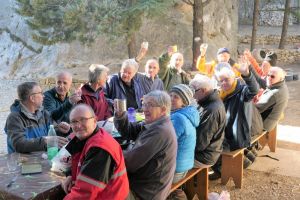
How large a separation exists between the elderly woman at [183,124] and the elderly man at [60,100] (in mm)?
1356

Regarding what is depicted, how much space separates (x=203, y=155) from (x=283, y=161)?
2.21 m

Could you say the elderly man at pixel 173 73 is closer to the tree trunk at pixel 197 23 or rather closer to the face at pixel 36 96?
the face at pixel 36 96

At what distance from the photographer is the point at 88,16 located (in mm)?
9617

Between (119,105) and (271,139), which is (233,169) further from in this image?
(119,105)

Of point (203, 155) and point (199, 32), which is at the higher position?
point (199, 32)

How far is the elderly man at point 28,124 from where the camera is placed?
Result: 3191mm

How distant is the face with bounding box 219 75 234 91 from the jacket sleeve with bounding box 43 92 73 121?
1847 mm

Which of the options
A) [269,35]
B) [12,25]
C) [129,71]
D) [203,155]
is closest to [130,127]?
[203,155]

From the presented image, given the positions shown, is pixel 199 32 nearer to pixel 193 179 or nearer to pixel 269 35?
pixel 193 179

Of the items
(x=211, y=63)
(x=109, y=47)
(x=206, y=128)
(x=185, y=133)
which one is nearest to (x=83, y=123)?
(x=185, y=133)

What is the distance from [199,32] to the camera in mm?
10977

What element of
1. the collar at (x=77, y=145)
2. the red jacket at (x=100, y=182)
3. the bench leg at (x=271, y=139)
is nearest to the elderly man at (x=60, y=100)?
the collar at (x=77, y=145)

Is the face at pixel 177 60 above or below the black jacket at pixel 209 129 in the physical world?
above

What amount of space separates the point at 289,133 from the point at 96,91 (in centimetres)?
381
